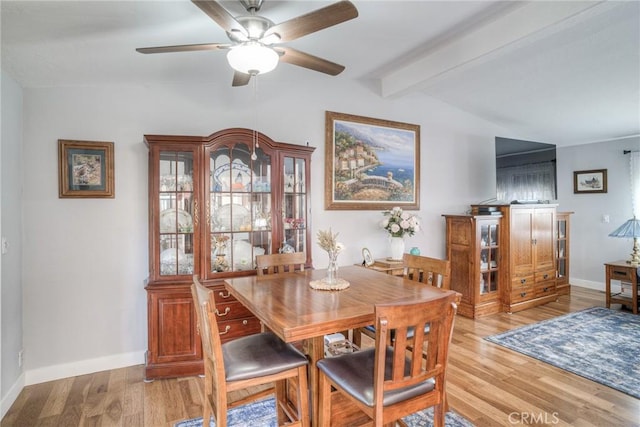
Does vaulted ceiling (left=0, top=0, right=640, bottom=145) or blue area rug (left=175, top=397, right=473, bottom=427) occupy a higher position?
vaulted ceiling (left=0, top=0, right=640, bottom=145)

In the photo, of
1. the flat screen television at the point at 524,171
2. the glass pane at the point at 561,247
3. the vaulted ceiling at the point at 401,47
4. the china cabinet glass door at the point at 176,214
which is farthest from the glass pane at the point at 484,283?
the china cabinet glass door at the point at 176,214

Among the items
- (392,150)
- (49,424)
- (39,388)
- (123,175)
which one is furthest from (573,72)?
(39,388)

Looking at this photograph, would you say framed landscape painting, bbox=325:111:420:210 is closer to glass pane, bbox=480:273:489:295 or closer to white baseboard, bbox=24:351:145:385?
glass pane, bbox=480:273:489:295

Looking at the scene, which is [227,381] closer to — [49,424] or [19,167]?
[49,424]

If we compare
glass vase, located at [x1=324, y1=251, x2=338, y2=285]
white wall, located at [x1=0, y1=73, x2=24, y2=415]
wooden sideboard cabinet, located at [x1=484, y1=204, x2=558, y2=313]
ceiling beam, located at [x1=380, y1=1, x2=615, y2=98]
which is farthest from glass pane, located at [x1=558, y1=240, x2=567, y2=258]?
white wall, located at [x1=0, y1=73, x2=24, y2=415]

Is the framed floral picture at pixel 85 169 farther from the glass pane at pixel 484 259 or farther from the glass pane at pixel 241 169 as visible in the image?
the glass pane at pixel 484 259

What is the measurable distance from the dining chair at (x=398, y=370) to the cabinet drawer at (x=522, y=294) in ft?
11.0

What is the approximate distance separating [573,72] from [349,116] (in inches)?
88.1

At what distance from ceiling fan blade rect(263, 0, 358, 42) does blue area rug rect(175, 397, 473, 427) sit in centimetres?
230

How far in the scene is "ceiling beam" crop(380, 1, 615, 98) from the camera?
2.29 metres

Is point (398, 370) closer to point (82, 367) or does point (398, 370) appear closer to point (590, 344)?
point (82, 367)

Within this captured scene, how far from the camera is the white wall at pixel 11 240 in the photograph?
2.31 metres

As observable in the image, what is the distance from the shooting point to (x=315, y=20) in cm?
163

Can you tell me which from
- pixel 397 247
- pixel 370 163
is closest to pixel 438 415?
pixel 397 247
